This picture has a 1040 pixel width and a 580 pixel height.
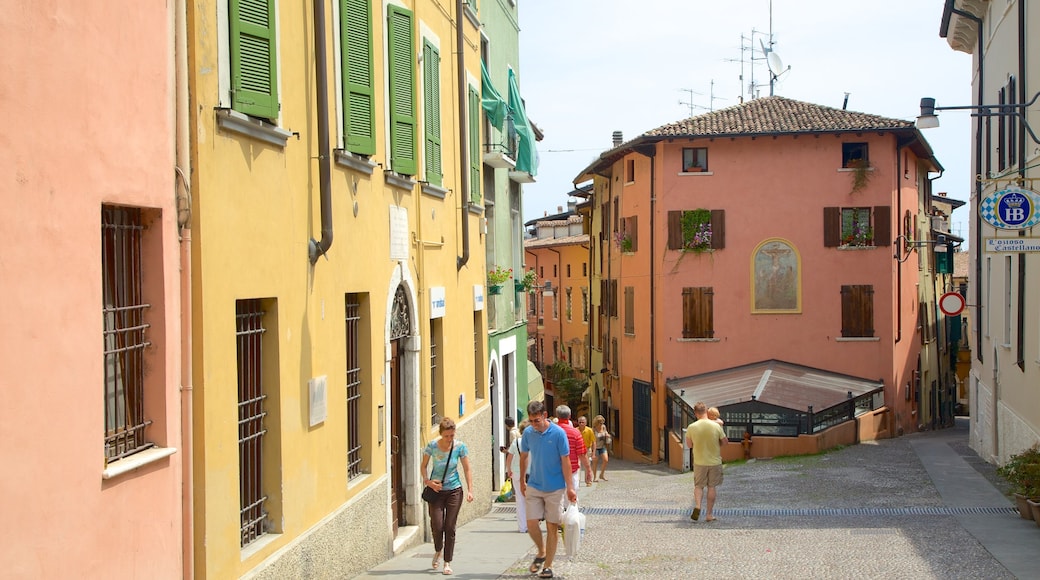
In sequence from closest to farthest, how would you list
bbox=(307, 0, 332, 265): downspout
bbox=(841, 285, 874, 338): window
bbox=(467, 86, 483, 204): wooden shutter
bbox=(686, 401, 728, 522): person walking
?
bbox=(307, 0, 332, 265): downspout
bbox=(686, 401, 728, 522): person walking
bbox=(467, 86, 483, 204): wooden shutter
bbox=(841, 285, 874, 338): window

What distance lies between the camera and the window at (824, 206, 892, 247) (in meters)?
34.3

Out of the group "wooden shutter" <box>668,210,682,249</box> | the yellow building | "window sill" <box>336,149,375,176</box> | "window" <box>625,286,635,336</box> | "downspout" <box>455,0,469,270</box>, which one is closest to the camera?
the yellow building

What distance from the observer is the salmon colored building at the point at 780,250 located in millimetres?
34250

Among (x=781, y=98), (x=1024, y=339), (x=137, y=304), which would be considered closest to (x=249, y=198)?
(x=137, y=304)

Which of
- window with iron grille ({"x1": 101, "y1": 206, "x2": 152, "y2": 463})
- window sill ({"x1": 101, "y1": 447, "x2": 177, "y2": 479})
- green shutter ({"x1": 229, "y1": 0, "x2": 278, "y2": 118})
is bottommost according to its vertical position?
window sill ({"x1": 101, "y1": 447, "x2": 177, "y2": 479})

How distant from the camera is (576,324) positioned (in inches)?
2238

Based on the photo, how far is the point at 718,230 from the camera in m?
35.0

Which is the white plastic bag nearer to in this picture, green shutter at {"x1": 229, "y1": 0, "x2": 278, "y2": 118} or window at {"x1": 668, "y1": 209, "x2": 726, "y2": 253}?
green shutter at {"x1": 229, "y1": 0, "x2": 278, "y2": 118}

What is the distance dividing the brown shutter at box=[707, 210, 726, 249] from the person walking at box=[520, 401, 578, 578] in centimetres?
2491

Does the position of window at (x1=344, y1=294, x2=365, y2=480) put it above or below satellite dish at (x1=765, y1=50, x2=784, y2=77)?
below

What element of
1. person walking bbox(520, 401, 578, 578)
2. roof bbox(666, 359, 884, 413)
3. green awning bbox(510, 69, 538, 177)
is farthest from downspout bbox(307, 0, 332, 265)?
roof bbox(666, 359, 884, 413)

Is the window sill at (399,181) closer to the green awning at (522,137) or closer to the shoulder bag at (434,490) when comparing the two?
the shoulder bag at (434,490)

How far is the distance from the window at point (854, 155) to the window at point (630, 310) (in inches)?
314

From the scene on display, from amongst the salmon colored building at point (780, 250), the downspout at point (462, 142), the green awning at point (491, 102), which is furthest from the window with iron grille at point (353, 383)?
the salmon colored building at point (780, 250)
